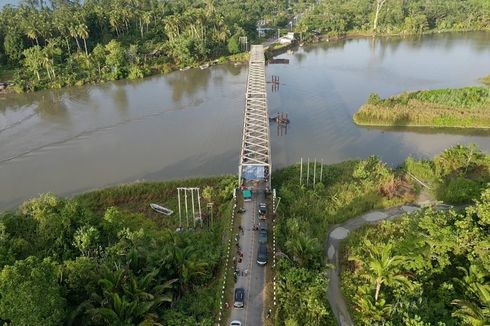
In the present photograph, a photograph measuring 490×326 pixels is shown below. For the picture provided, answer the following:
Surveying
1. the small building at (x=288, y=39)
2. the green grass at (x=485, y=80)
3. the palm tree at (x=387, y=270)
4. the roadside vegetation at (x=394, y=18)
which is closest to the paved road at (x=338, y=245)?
the palm tree at (x=387, y=270)

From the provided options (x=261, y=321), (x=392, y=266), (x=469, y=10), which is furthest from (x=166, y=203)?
(x=469, y=10)

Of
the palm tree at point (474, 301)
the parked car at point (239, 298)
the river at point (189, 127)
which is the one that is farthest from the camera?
the river at point (189, 127)

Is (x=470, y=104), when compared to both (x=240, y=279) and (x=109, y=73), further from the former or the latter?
(x=109, y=73)

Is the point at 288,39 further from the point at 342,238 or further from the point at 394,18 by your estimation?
the point at 342,238

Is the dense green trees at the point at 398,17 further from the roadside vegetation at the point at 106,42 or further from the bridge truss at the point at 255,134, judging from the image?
the bridge truss at the point at 255,134

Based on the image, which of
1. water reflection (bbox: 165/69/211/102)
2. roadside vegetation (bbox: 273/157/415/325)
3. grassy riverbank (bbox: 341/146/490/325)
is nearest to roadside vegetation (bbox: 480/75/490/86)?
roadside vegetation (bbox: 273/157/415/325)

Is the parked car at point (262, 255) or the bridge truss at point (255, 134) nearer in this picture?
the parked car at point (262, 255)
